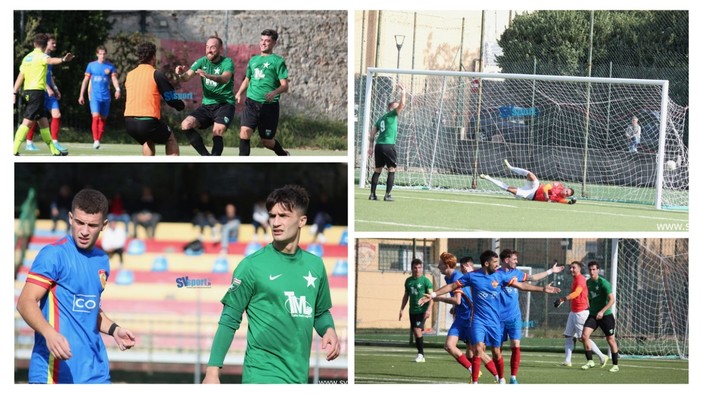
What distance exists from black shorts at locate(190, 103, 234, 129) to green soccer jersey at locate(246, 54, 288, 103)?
30 cm

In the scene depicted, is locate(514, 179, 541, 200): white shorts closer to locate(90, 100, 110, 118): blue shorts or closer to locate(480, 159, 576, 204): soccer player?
locate(480, 159, 576, 204): soccer player

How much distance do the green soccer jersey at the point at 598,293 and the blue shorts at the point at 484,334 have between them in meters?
2.57

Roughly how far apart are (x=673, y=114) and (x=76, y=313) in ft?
36.8

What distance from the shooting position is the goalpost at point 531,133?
15.3 metres

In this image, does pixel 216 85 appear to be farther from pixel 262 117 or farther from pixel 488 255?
pixel 488 255

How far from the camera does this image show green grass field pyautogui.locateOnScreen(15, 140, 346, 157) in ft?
51.0

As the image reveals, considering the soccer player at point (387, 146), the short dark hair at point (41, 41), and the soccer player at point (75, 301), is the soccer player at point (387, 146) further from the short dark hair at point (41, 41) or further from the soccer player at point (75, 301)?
the soccer player at point (75, 301)

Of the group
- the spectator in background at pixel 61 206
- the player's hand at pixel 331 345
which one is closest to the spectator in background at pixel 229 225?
the spectator in background at pixel 61 206

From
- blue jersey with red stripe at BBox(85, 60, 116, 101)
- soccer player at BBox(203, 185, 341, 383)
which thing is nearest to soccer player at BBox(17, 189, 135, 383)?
soccer player at BBox(203, 185, 341, 383)

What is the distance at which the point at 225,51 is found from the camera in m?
19.4

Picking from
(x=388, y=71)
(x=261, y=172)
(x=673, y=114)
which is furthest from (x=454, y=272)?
(x=261, y=172)

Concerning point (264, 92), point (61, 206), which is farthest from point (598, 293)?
A: point (61, 206)

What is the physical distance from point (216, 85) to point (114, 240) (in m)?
3.71
